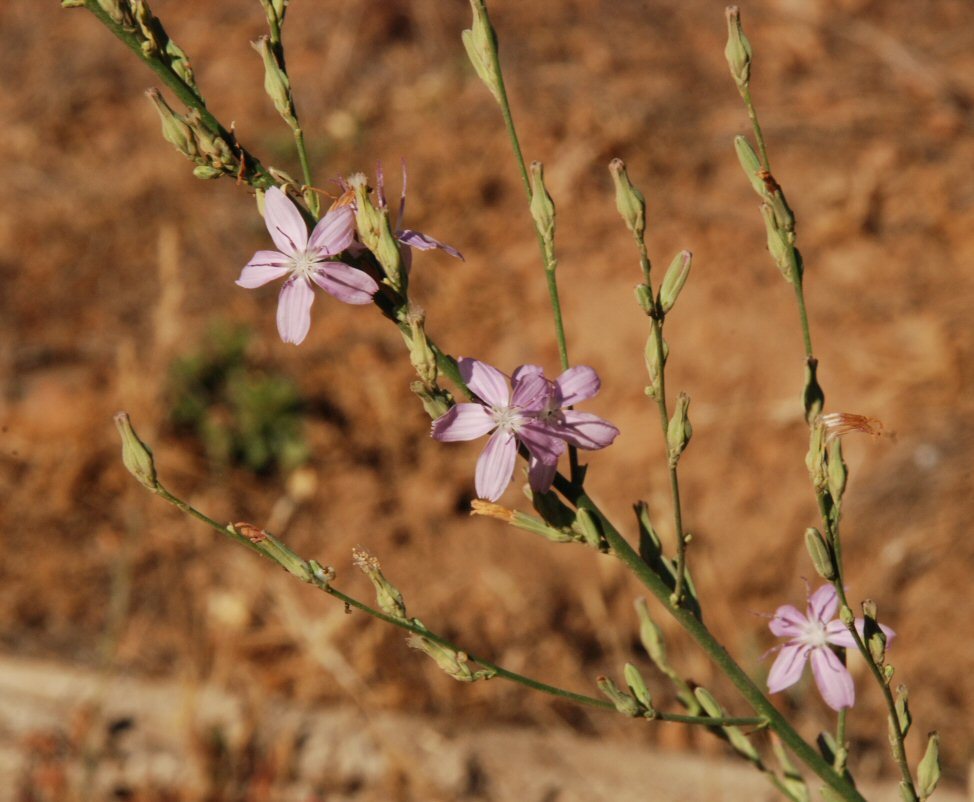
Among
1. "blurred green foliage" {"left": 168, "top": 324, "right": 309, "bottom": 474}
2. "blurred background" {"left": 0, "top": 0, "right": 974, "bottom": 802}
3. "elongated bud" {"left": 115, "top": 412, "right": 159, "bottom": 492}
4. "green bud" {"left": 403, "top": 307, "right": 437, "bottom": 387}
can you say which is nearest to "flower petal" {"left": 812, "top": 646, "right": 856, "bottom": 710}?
"green bud" {"left": 403, "top": 307, "right": 437, "bottom": 387}

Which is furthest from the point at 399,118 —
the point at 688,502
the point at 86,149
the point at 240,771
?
the point at 240,771

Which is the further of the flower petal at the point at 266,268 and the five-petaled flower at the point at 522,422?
the flower petal at the point at 266,268

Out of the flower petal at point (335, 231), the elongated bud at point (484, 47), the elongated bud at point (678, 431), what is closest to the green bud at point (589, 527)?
the elongated bud at point (678, 431)

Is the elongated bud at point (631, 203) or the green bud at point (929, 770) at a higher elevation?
the elongated bud at point (631, 203)

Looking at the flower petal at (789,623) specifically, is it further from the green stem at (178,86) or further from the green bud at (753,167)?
the green stem at (178,86)

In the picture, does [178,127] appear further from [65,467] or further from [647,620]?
[65,467]

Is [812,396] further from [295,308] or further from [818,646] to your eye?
[295,308]

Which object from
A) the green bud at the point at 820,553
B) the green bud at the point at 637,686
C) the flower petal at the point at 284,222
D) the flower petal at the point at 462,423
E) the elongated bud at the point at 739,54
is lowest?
the green bud at the point at 637,686

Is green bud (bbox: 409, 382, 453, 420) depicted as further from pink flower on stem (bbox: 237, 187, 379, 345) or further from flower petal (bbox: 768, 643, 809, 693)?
flower petal (bbox: 768, 643, 809, 693)
